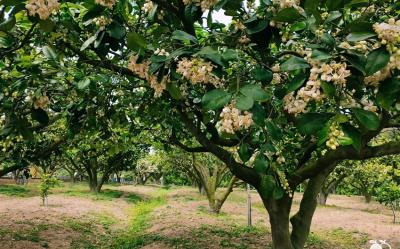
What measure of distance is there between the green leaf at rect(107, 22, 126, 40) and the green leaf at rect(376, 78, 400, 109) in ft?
5.07

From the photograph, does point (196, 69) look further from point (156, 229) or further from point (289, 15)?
point (156, 229)

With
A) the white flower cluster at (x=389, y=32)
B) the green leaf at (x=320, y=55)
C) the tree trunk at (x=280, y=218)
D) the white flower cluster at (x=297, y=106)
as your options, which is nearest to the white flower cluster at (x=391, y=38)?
the white flower cluster at (x=389, y=32)

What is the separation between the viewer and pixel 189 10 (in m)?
2.87

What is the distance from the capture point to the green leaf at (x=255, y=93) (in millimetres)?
1865

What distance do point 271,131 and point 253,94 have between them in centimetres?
57

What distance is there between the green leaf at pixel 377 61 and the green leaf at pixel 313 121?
1.10 feet

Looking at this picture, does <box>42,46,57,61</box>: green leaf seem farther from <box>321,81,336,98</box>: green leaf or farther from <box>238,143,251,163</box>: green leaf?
<box>321,81,336,98</box>: green leaf

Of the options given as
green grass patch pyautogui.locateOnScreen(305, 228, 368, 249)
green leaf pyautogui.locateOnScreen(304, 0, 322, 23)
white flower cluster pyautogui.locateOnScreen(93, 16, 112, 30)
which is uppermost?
white flower cluster pyautogui.locateOnScreen(93, 16, 112, 30)

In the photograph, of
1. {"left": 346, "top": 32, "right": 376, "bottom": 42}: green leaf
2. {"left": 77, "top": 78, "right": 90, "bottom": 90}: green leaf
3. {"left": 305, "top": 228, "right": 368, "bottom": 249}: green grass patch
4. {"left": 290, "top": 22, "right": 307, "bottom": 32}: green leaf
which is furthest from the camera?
{"left": 305, "top": 228, "right": 368, "bottom": 249}: green grass patch

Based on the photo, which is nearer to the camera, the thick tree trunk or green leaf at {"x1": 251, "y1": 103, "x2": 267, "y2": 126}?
green leaf at {"x1": 251, "y1": 103, "x2": 267, "y2": 126}

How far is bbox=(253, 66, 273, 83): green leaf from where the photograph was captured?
233cm

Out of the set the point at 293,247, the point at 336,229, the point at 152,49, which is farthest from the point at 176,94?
the point at 336,229

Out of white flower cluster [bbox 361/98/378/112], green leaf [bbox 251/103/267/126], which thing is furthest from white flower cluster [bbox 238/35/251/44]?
white flower cluster [bbox 361/98/378/112]

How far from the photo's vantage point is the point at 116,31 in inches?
101
